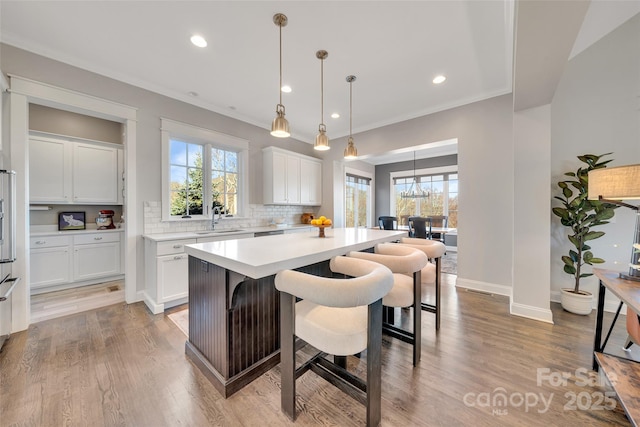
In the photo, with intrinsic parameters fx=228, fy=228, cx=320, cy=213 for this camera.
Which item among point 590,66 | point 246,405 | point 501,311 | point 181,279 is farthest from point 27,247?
point 590,66

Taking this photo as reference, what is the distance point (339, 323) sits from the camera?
1218mm

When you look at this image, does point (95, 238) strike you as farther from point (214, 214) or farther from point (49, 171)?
point (214, 214)

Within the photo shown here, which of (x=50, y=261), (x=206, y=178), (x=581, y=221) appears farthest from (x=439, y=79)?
(x=50, y=261)

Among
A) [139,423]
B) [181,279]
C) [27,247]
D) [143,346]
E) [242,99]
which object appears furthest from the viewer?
[242,99]

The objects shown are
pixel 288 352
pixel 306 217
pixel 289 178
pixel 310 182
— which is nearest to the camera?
pixel 288 352

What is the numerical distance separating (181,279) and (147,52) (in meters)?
2.60

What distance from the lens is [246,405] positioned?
1438mm

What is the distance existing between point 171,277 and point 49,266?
7.29ft

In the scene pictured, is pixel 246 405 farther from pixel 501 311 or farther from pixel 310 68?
pixel 310 68

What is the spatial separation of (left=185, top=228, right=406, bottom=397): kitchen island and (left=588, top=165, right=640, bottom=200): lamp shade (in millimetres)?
1668

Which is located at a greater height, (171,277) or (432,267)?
(432,267)

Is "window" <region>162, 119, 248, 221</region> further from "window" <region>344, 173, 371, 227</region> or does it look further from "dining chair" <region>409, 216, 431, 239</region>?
"dining chair" <region>409, 216, 431, 239</region>

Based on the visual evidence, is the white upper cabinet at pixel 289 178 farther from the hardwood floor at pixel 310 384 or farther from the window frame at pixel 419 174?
the window frame at pixel 419 174

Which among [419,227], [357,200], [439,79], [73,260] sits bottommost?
[73,260]
